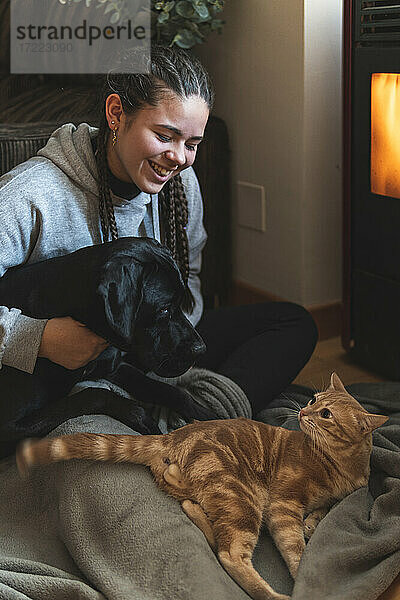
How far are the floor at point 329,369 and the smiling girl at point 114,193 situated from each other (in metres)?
0.29

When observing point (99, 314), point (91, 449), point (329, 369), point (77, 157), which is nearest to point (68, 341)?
point (99, 314)

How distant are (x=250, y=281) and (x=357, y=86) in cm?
77

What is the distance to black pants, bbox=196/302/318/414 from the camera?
1645 millimetres

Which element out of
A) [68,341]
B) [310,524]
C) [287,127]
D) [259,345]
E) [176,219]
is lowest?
[310,524]

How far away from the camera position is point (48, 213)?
143cm

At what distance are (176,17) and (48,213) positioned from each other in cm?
94

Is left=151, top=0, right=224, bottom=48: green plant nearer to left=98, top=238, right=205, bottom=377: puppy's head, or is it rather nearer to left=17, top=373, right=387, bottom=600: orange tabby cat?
left=98, top=238, right=205, bottom=377: puppy's head

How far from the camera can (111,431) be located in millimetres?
1317

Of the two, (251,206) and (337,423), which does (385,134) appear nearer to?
(251,206)

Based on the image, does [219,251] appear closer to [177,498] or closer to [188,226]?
[188,226]

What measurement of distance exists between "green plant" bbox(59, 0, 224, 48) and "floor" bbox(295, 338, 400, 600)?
985 mm

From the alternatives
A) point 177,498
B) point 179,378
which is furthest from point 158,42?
point 177,498

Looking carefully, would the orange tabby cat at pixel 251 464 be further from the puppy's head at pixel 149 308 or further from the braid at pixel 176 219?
the braid at pixel 176 219

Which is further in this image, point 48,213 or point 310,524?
point 48,213
